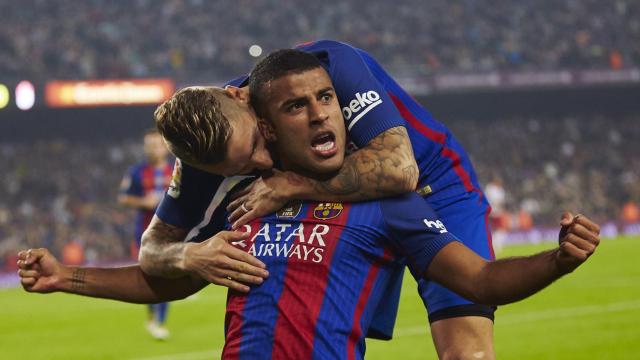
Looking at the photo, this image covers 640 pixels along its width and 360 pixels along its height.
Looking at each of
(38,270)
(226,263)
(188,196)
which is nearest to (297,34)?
(188,196)

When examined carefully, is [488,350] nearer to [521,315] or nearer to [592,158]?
[521,315]

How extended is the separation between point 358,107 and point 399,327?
306 inches

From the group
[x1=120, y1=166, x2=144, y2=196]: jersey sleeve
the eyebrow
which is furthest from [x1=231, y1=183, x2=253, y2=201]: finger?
[x1=120, y1=166, x2=144, y2=196]: jersey sleeve

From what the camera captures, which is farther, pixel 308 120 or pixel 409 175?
pixel 409 175

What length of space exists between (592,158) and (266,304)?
3501 cm

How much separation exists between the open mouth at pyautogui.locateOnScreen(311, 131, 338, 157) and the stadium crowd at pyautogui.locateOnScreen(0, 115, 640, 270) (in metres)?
20.6

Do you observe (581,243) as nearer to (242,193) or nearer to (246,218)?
(246,218)

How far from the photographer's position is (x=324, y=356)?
291cm

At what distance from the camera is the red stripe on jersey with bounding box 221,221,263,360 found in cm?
302

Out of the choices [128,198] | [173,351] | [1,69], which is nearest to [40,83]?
[1,69]

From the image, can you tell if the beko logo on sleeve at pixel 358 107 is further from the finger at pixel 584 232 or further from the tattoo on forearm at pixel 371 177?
the finger at pixel 584 232

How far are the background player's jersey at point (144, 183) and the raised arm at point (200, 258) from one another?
8199 mm

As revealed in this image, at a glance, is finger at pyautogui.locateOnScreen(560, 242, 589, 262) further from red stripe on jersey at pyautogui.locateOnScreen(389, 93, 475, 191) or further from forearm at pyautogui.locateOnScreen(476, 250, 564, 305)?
red stripe on jersey at pyautogui.locateOnScreen(389, 93, 475, 191)

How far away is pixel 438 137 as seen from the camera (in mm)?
4387
